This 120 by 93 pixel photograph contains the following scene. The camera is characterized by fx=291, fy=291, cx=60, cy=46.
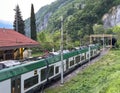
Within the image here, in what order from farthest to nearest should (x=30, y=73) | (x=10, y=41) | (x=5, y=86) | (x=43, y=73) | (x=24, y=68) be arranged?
(x=10, y=41), (x=43, y=73), (x=30, y=73), (x=24, y=68), (x=5, y=86)

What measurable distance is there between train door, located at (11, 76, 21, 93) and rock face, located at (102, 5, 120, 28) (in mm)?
112131

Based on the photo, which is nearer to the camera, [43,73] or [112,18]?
[43,73]

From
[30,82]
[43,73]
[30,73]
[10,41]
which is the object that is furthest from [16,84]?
[10,41]

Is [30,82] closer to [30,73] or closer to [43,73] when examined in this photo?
[30,73]

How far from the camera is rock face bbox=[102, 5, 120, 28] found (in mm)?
128625

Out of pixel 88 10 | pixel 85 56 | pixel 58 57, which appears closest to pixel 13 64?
pixel 58 57

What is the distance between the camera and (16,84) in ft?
61.0

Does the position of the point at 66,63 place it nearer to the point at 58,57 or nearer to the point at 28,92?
the point at 58,57

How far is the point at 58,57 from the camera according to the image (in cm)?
2936

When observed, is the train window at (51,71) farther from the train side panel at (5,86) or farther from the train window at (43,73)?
the train side panel at (5,86)

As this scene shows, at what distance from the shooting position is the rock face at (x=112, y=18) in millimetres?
128625

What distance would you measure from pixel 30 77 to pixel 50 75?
5270 mm

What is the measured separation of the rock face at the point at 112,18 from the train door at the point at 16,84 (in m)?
112

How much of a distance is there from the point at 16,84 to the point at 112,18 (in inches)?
4544
